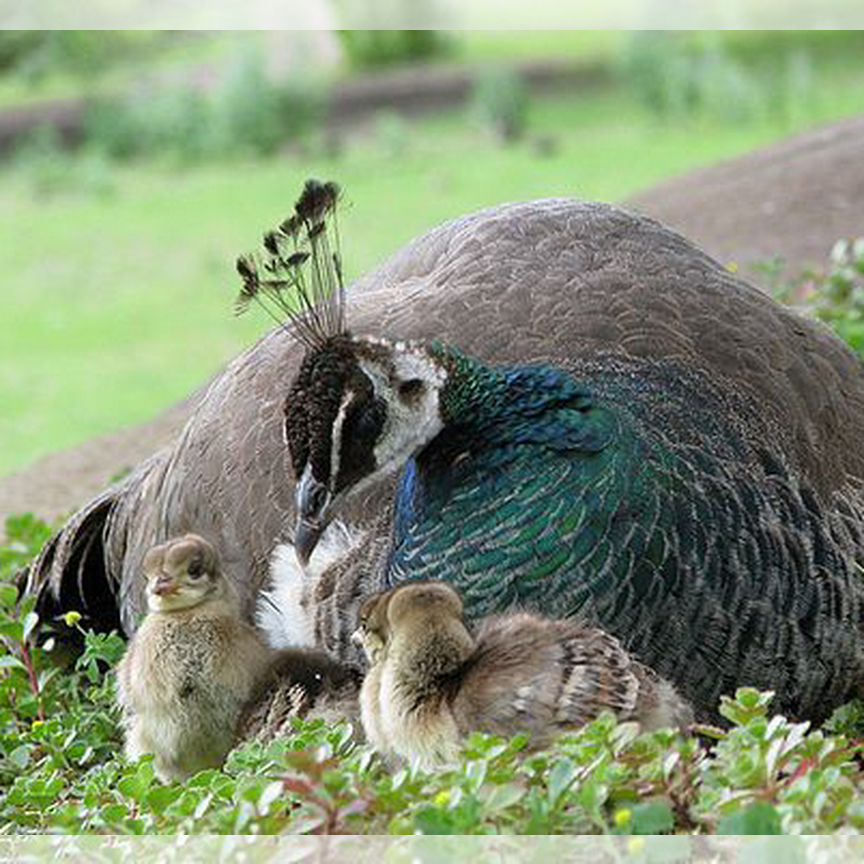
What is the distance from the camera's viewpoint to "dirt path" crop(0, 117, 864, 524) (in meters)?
7.19

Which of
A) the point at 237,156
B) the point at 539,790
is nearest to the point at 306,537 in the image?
the point at 539,790

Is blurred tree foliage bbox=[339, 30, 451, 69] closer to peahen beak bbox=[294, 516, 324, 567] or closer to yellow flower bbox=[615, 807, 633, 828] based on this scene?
peahen beak bbox=[294, 516, 324, 567]

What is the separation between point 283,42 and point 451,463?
1562 cm

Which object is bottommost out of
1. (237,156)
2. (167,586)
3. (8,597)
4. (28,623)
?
(237,156)

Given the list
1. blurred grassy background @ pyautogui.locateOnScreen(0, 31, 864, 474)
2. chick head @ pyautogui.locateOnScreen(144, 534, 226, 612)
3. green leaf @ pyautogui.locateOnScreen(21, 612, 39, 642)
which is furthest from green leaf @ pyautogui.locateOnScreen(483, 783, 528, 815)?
blurred grassy background @ pyautogui.locateOnScreen(0, 31, 864, 474)

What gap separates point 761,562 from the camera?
11.6 ft

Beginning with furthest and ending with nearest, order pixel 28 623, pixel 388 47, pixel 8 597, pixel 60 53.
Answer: pixel 388 47 < pixel 60 53 < pixel 8 597 < pixel 28 623

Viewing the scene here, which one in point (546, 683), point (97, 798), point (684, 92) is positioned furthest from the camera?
point (684, 92)

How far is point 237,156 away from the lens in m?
17.0

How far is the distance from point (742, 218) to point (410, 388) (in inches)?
228

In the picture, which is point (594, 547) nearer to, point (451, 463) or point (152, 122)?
point (451, 463)

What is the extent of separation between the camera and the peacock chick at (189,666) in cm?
373

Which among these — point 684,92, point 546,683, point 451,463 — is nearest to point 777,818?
point 546,683

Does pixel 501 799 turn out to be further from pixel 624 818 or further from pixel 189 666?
pixel 189 666
